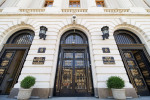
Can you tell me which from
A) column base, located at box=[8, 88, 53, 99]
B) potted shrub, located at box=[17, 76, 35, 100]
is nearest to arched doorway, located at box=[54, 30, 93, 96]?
column base, located at box=[8, 88, 53, 99]

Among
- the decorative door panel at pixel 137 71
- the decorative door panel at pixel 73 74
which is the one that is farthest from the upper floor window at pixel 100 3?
the decorative door panel at pixel 73 74

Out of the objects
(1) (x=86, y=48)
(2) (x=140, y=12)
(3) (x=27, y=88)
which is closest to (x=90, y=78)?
(1) (x=86, y=48)

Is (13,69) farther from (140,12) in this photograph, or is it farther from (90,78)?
(140,12)

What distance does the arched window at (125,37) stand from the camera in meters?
6.58

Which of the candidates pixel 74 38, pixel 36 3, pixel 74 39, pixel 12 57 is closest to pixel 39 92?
pixel 12 57

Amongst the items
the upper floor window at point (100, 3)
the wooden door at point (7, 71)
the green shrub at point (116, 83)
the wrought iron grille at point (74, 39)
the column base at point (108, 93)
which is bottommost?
the column base at point (108, 93)

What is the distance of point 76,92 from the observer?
15.6 ft

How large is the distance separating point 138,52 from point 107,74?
4248 mm

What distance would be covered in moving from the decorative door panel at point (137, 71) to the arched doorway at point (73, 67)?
337cm

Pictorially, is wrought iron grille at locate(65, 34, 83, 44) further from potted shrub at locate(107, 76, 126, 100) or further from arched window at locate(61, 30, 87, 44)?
potted shrub at locate(107, 76, 126, 100)

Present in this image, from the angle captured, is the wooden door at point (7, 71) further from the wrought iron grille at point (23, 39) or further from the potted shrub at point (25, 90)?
the potted shrub at point (25, 90)

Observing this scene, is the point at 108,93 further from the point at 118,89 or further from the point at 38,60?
the point at 38,60

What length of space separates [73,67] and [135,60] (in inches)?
219

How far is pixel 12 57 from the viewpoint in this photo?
5.93 m
